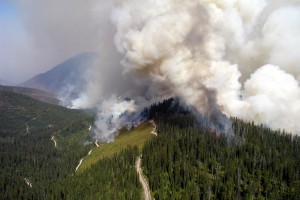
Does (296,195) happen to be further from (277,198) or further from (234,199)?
(234,199)

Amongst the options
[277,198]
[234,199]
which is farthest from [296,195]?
[234,199]

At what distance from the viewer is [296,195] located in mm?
198000

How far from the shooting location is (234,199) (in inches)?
7854

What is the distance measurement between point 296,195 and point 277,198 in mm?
8251

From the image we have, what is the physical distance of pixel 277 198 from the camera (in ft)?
655

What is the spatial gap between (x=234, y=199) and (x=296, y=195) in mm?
27178
